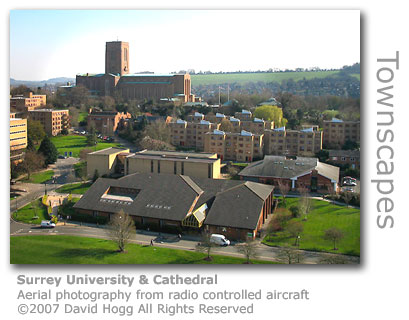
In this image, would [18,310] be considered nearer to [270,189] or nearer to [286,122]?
[270,189]

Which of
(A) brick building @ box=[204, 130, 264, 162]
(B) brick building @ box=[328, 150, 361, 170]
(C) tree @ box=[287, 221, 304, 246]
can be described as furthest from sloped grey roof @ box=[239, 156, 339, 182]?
(C) tree @ box=[287, 221, 304, 246]

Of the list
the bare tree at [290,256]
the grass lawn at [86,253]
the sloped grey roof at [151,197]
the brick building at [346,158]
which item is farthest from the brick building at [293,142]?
the grass lawn at [86,253]

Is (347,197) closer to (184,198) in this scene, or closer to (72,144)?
(184,198)

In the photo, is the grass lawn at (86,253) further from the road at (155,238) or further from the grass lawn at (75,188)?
the grass lawn at (75,188)

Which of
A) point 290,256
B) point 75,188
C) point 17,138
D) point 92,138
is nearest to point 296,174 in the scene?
point 290,256

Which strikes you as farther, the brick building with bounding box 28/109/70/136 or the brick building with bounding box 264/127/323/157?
the brick building with bounding box 264/127/323/157

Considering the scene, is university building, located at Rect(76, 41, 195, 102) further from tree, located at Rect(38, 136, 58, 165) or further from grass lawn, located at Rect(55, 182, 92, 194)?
grass lawn, located at Rect(55, 182, 92, 194)

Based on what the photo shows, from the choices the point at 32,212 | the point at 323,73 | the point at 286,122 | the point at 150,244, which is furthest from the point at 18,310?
the point at 286,122
